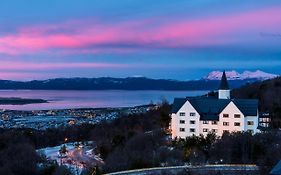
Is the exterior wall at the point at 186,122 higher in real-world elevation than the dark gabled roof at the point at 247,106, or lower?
lower

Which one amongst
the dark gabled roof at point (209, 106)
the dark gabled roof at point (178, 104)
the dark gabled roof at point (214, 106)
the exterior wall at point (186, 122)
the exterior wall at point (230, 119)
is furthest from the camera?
the dark gabled roof at point (178, 104)

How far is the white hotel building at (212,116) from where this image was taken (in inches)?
1398

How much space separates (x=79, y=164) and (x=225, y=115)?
11242mm

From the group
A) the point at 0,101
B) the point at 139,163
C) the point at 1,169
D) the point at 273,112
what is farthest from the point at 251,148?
the point at 0,101

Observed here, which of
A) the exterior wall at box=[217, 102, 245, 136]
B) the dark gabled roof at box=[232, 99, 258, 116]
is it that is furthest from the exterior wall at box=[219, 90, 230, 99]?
the exterior wall at box=[217, 102, 245, 136]

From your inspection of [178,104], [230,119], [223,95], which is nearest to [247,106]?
[230,119]

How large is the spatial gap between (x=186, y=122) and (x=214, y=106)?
95.3 inches

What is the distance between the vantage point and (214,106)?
3691 centimetres

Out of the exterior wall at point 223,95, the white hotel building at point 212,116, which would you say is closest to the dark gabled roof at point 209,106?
the white hotel building at point 212,116

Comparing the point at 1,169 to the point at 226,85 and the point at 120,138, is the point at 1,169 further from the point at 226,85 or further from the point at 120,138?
the point at 226,85

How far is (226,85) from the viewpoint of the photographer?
39.9 m

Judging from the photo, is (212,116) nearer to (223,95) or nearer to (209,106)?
(209,106)

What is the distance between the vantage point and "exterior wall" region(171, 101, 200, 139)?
36.9m

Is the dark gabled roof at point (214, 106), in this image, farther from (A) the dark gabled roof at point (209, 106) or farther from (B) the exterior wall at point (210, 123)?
(B) the exterior wall at point (210, 123)
